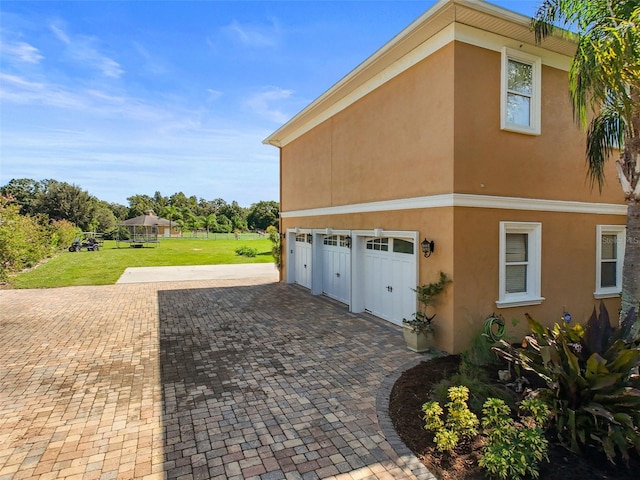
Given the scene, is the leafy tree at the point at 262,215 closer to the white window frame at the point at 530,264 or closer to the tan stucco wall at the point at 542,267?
the tan stucco wall at the point at 542,267

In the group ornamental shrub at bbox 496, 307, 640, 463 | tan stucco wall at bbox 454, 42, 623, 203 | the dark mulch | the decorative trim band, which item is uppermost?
tan stucco wall at bbox 454, 42, 623, 203

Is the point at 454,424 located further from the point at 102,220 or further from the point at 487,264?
the point at 102,220

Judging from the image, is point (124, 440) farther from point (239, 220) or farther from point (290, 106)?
point (239, 220)

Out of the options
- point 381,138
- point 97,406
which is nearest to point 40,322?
point 97,406

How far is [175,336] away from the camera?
8.80m

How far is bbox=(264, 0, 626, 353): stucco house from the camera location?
728cm

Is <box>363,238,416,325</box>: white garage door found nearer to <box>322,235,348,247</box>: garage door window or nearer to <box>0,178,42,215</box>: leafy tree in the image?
<box>322,235,348,247</box>: garage door window

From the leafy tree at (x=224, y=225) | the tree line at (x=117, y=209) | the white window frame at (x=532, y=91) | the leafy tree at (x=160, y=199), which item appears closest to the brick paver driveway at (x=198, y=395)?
the white window frame at (x=532, y=91)

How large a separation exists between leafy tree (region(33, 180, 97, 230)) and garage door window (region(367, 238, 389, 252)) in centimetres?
4727

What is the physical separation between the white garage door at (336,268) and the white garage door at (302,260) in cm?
123

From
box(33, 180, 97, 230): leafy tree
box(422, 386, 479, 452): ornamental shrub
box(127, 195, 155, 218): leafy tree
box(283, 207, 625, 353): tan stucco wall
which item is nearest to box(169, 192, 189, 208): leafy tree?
box(127, 195, 155, 218): leafy tree

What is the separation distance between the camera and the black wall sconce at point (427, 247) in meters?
7.75

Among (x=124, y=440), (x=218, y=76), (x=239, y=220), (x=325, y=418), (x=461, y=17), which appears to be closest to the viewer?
(x=124, y=440)

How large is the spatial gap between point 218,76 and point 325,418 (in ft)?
51.6
